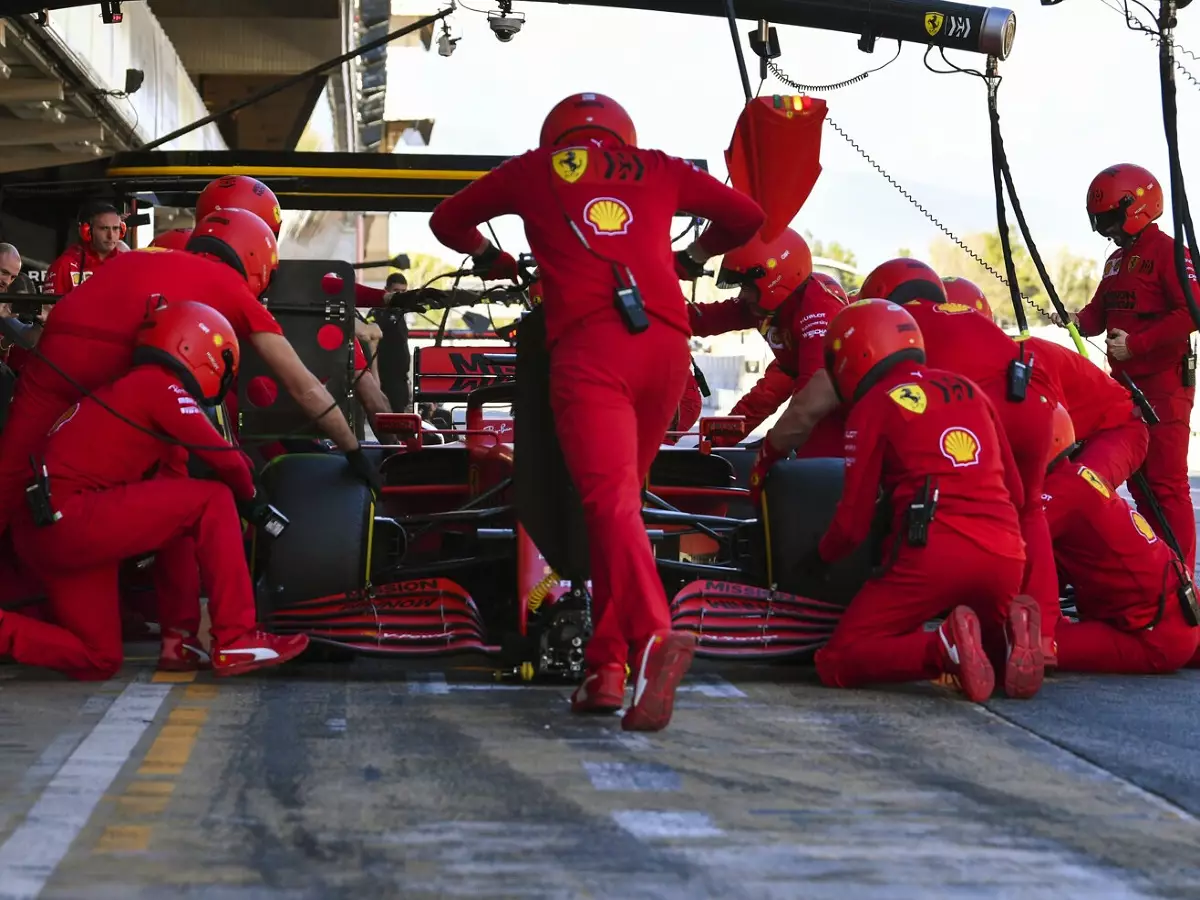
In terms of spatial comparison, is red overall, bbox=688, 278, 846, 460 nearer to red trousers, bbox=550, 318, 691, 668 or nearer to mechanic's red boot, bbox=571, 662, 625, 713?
red trousers, bbox=550, 318, 691, 668

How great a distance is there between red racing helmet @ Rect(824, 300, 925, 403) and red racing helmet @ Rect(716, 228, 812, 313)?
1.88 metres

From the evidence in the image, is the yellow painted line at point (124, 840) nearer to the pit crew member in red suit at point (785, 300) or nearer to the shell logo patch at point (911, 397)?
the shell logo patch at point (911, 397)

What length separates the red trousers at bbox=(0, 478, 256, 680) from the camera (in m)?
5.62

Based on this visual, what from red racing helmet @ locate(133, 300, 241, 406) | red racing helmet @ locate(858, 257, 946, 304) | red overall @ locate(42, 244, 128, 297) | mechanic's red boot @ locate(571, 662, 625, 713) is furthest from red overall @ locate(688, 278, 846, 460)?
red overall @ locate(42, 244, 128, 297)

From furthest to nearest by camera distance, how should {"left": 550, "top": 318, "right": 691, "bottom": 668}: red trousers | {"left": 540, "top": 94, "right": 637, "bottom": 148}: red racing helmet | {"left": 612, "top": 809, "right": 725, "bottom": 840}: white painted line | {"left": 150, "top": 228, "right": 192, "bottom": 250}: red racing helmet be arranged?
{"left": 150, "top": 228, "right": 192, "bottom": 250}: red racing helmet, {"left": 540, "top": 94, "right": 637, "bottom": 148}: red racing helmet, {"left": 550, "top": 318, "right": 691, "bottom": 668}: red trousers, {"left": 612, "top": 809, "right": 725, "bottom": 840}: white painted line

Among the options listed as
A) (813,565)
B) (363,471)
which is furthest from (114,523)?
(813,565)

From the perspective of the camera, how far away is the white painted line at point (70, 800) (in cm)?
328

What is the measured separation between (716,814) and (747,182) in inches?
147

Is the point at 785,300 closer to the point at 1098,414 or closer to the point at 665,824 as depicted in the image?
the point at 1098,414

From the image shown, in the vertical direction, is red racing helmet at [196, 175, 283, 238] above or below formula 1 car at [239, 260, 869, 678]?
above

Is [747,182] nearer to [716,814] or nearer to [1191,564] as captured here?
[1191,564]

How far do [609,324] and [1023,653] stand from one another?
5.65 ft

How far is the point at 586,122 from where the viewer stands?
215 inches

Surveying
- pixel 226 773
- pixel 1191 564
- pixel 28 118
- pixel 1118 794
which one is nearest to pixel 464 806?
pixel 226 773
